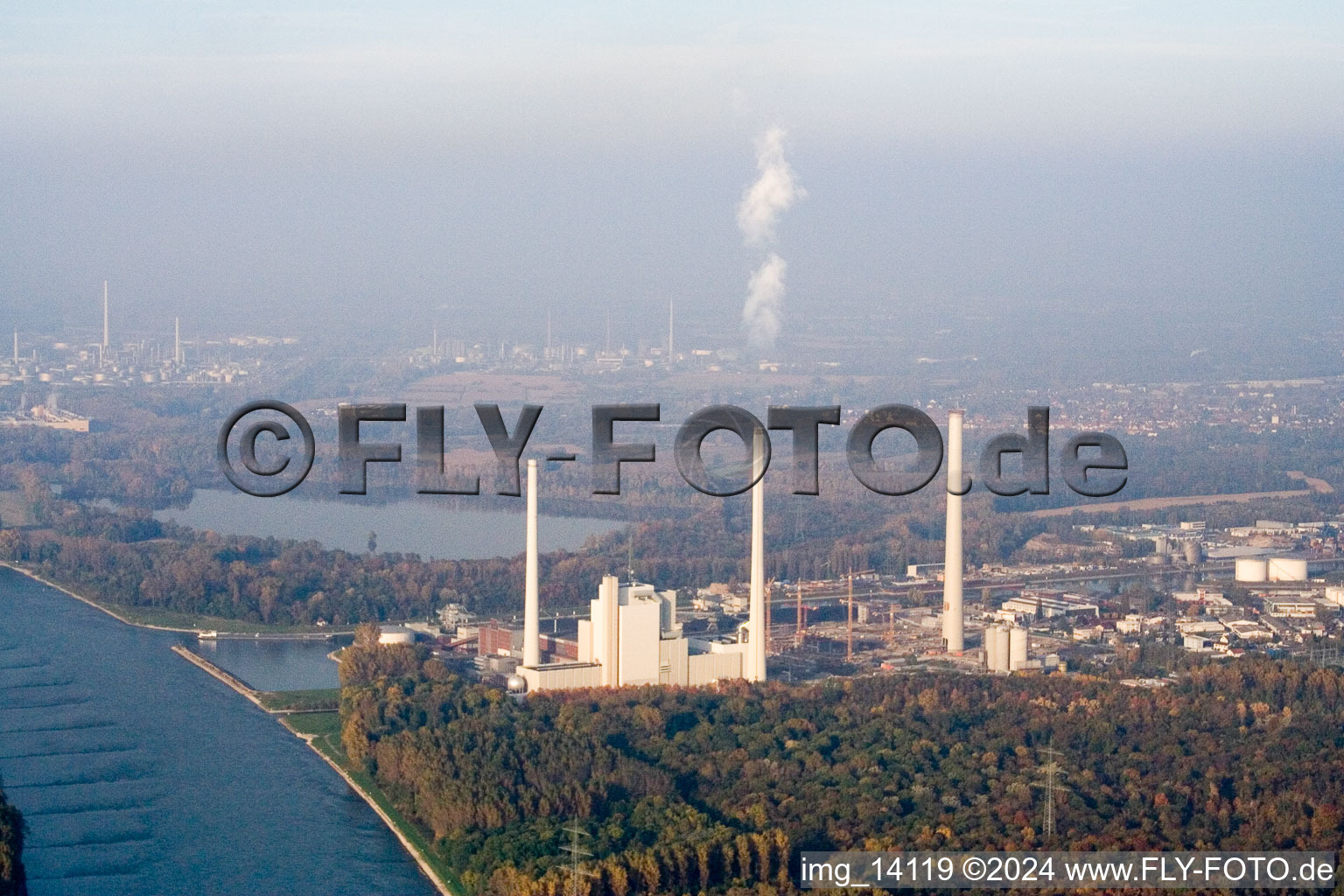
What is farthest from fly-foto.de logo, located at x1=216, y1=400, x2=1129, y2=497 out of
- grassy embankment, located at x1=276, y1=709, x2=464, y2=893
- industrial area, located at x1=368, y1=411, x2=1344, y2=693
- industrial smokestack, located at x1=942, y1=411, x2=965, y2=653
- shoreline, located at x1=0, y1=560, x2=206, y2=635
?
shoreline, located at x1=0, y1=560, x2=206, y2=635

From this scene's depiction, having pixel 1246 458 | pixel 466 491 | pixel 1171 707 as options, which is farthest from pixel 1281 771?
pixel 1246 458

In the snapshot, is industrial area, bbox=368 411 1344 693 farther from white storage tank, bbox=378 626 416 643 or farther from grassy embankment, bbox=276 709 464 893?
grassy embankment, bbox=276 709 464 893

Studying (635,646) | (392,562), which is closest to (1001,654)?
(635,646)

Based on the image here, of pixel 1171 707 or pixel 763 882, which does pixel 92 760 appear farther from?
pixel 1171 707

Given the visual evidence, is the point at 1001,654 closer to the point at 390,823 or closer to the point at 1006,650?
the point at 1006,650

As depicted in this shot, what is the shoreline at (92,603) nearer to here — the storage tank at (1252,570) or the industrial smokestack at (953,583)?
the industrial smokestack at (953,583)

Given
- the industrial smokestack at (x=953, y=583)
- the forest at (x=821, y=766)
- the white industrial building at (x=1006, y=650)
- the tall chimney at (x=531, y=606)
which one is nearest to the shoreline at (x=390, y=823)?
the forest at (x=821, y=766)
